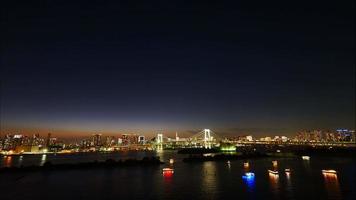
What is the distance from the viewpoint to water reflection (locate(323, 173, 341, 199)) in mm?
25044

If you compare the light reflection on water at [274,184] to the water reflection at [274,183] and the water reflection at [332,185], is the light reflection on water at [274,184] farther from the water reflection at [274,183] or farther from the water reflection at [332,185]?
the water reflection at [332,185]

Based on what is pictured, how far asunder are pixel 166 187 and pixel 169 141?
13157cm

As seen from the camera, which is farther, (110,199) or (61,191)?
(61,191)

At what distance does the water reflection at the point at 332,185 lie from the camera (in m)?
25.0

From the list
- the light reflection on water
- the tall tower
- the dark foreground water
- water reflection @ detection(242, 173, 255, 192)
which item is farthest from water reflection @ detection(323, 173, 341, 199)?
the tall tower

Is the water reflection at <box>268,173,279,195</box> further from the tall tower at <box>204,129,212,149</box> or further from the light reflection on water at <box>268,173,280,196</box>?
the tall tower at <box>204,129,212,149</box>


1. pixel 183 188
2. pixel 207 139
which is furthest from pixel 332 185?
pixel 207 139

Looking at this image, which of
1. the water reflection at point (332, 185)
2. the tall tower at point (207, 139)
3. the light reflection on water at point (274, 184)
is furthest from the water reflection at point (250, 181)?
the tall tower at point (207, 139)

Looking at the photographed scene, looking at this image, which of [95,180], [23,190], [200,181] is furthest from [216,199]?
[23,190]

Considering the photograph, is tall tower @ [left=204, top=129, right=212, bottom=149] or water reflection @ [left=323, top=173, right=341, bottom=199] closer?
water reflection @ [left=323, top=173, right=341, bottom=199]

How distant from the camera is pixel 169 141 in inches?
6314

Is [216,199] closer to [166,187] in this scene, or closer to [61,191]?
[166,187]

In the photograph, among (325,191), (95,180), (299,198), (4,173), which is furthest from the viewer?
(4,173)

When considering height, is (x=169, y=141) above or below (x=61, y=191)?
above
